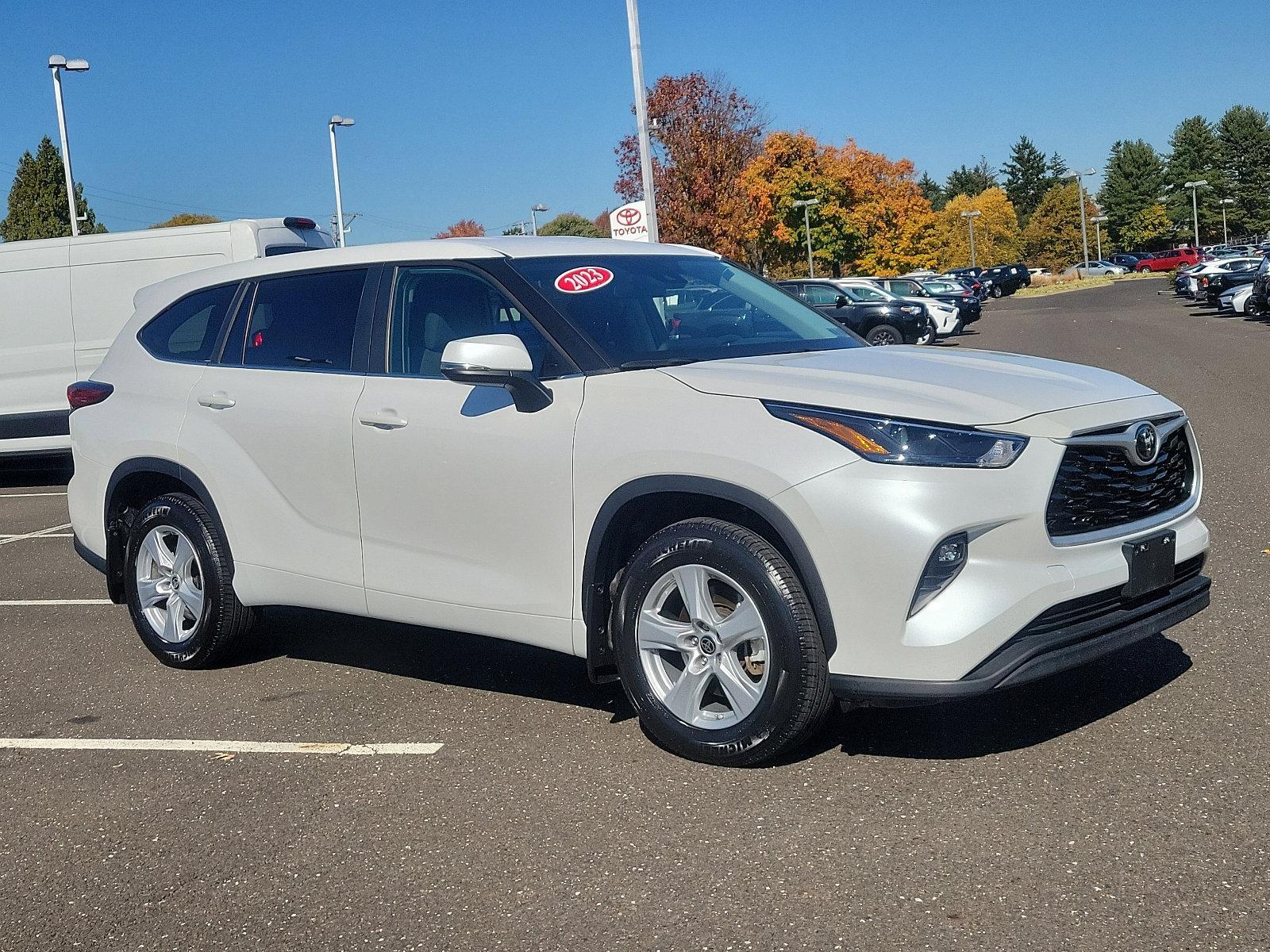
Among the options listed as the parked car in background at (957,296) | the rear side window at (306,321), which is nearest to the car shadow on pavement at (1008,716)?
the rear side window at (306,321)

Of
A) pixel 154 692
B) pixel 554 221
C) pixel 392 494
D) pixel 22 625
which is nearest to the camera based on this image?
pixel 392 494

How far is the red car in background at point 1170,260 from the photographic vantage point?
283 feet

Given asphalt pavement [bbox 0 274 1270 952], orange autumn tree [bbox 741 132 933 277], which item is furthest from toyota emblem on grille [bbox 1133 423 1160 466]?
orange autumn tree [bbox 741 132 933 277]

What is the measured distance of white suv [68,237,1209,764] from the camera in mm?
3906

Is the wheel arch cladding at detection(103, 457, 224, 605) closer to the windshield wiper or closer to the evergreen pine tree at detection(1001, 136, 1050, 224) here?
the windshield wiper

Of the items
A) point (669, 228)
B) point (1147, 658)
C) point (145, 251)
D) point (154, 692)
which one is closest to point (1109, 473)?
point (1147, 658)

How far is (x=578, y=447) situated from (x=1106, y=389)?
67.4 inches

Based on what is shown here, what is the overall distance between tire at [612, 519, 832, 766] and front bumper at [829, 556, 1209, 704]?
17 centimetres

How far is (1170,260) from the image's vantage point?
93.4m

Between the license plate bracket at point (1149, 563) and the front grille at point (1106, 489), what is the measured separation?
0.08 metres

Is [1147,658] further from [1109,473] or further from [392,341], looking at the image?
[392,341]

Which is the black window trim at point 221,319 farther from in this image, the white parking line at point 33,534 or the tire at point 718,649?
the white parking line at point 33,534

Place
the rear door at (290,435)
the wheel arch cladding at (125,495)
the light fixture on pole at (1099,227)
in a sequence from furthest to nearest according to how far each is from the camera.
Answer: the light fixture on pole at (1099,227) → the wheel arch cladding at (125,495) → the rear door at (290,435)

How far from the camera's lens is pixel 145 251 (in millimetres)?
12531
